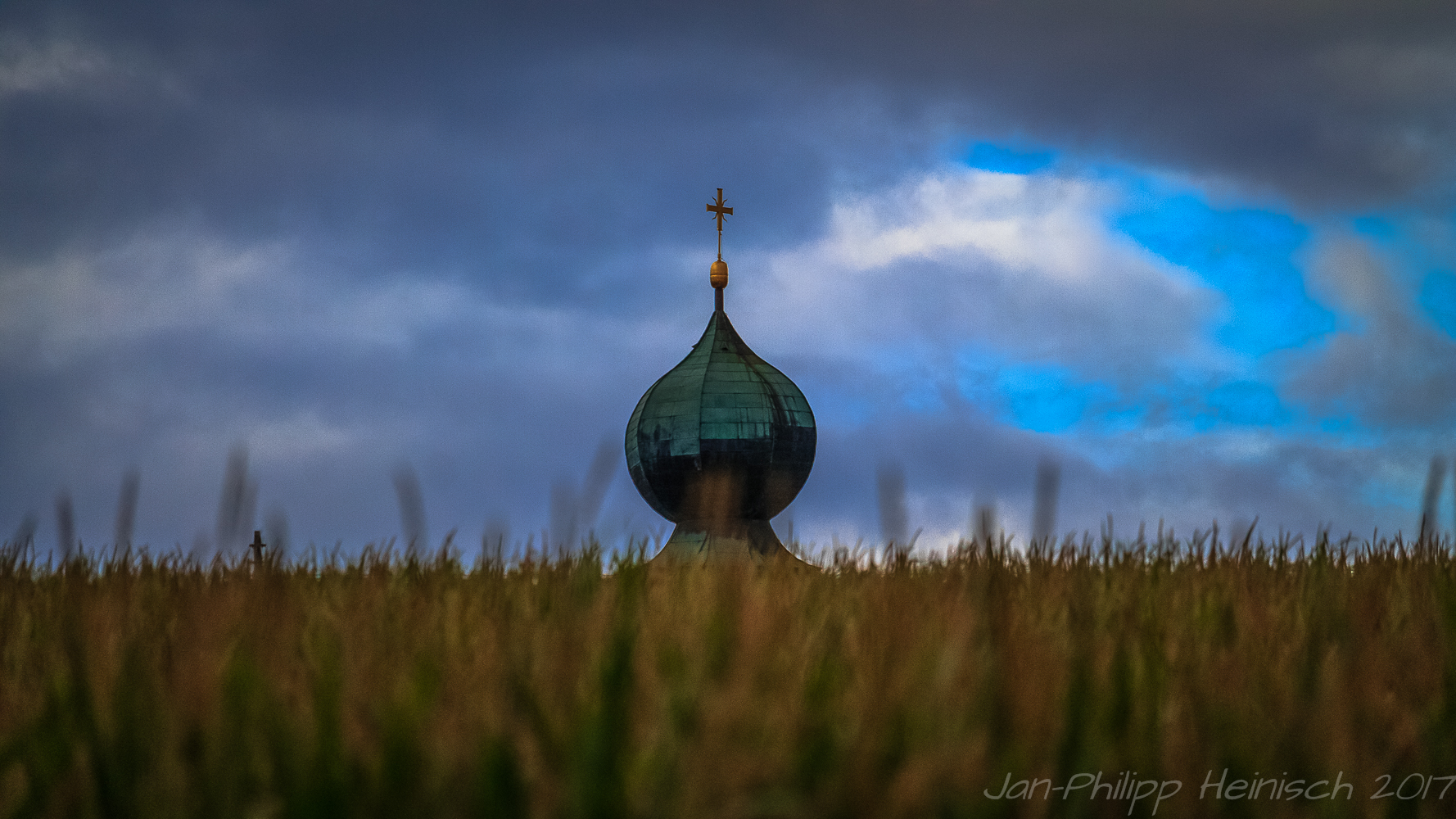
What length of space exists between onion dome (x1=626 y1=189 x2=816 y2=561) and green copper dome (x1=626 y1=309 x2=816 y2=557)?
21 millimetres

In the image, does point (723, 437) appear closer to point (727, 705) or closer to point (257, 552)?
point (257, 552)

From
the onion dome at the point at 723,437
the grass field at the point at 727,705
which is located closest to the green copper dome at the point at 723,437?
the onion dome at the point at 723,437

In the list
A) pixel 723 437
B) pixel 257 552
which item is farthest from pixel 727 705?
pixel 723 437

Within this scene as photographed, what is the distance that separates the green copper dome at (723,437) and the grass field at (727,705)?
2372 cm

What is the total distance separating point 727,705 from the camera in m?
2.40

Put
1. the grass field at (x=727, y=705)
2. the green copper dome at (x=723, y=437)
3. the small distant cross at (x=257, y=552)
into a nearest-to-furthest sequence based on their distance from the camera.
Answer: the grass field at (x=727, y=705), the small distant cross at (x=257, y=552), the green copper dome at (x=723, y=437)

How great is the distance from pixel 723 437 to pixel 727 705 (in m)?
26.3

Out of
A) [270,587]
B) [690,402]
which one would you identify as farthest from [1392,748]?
[690,402]

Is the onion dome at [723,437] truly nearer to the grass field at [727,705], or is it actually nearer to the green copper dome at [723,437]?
Result: the green copper dome at [723,437]

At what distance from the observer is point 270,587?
4.54m

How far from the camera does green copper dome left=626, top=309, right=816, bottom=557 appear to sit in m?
28.7

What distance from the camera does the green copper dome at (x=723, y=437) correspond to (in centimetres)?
2870

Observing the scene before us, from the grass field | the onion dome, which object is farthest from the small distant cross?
the onion dome

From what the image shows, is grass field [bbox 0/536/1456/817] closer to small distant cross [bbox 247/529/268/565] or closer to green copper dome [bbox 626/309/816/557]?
small distant cross [bbox 247/529/268/565]
